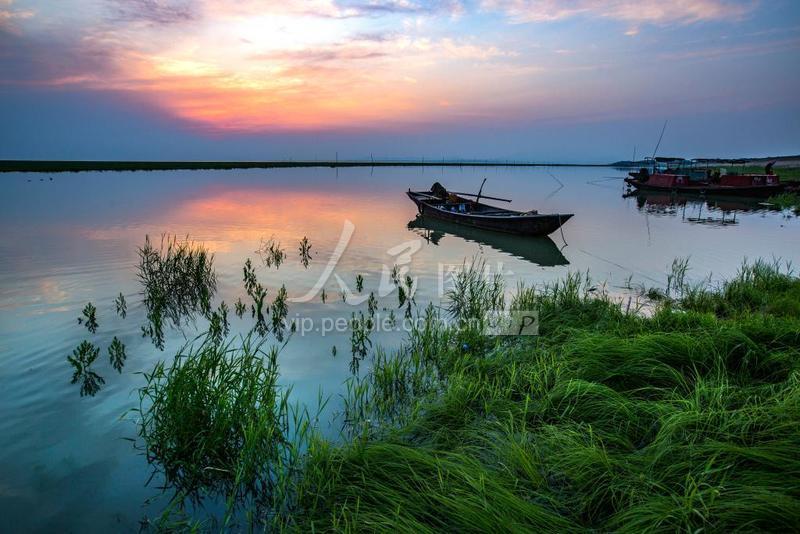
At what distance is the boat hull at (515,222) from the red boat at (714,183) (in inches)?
1314

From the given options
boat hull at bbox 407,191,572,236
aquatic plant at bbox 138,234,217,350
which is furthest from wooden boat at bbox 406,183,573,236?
aquatic plant at bbox 138,234,217,350

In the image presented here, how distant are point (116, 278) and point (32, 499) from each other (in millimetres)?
9667

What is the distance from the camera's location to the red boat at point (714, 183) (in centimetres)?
4019

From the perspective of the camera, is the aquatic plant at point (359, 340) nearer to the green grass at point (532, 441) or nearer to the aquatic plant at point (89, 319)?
the green grass at point (532, 441)

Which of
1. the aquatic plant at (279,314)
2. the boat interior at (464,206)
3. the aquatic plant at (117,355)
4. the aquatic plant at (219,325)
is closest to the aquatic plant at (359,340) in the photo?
the aquatic plant at (279,314)

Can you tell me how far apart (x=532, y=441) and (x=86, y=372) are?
23.4 feet

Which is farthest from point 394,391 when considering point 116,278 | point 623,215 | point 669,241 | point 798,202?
point 798,202

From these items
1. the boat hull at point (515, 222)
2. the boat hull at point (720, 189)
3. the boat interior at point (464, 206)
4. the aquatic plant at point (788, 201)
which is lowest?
the boat hull at point (515, 222)

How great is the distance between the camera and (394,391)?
6.39 metres

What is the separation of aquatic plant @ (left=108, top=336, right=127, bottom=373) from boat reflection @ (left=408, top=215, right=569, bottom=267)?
13.8 m

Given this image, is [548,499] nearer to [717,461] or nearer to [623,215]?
[717,461]

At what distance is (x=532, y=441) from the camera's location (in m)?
4.48

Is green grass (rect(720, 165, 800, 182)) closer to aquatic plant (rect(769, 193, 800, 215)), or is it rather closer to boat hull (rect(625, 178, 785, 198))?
Answer: boat hull (rect(625, 178, 785, 198))

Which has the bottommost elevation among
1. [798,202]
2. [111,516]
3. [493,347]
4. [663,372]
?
[111,516]
